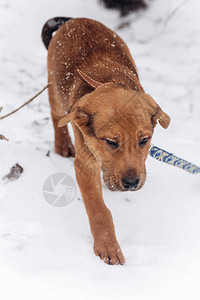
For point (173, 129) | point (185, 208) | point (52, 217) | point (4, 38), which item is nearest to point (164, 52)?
point (173, 129)

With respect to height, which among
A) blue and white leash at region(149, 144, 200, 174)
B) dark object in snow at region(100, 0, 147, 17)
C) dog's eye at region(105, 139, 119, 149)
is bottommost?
dark object in snow at region(100, 0, 147, 17)

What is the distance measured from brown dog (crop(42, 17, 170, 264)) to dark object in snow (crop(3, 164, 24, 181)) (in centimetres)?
66

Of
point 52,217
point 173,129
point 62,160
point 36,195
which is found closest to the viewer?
point 52,217

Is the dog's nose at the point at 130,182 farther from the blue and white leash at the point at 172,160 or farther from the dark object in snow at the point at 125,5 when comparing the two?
the dark object in snow at the point at 125,5

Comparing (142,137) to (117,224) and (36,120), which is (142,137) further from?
(36,120)

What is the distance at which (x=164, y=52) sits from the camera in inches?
247

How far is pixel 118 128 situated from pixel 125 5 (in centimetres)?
446

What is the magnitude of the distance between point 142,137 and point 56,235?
1.12 meters

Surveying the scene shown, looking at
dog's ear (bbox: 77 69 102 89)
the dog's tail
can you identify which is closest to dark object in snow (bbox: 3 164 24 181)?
dog's ear (bbox: 77 69 102 89)

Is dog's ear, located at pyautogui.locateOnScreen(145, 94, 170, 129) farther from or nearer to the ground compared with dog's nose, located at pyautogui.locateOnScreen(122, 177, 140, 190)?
farther from the ground

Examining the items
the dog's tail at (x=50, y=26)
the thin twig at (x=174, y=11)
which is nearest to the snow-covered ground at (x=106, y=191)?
the thin twig at (x=174, y=11)

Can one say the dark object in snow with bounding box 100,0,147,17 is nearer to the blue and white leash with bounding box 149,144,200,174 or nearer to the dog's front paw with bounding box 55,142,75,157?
the dog's front paw with bounding box 55,142,75,157

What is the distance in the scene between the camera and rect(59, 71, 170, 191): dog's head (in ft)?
Answer: 9.14

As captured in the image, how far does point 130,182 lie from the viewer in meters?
2.74
